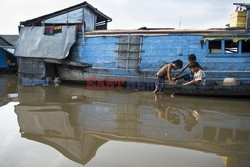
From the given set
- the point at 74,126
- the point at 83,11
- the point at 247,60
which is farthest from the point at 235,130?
the point at 83,11

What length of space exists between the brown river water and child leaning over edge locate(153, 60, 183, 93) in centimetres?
154

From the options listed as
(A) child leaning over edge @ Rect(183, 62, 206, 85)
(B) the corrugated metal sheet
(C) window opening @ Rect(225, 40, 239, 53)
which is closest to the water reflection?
(A) child leaning over edge @ Rect(183, 62, 206, 85)

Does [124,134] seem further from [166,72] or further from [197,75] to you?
[166,72]

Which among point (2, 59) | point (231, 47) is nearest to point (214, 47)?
point (231, 47)

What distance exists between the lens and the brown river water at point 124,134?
9.73 feet

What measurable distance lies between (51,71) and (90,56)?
2.59 meters

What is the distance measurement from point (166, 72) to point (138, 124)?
3.96 meters

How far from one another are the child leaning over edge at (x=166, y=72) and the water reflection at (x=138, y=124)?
127 centimetres

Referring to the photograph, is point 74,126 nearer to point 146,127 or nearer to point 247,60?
point 146,127

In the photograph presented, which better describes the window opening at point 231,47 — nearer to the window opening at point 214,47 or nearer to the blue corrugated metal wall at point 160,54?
the window opening at point 214,47

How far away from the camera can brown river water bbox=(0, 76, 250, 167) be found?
2.97 meters

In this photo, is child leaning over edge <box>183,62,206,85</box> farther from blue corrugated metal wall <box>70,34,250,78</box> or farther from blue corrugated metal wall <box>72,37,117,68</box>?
blue corrugated metal wall <box>72,37,117,68</box>

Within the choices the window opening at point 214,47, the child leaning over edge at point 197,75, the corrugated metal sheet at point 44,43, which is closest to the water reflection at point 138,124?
the child leaning over edge at point 197,75

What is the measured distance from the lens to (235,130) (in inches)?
163
